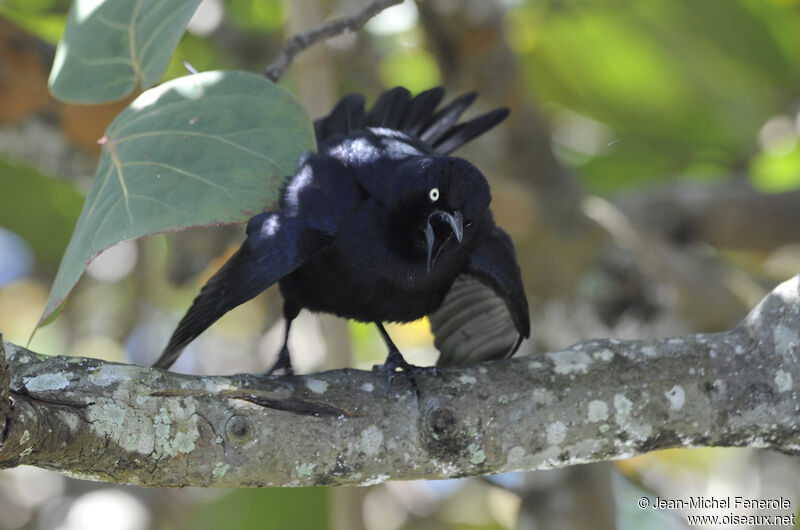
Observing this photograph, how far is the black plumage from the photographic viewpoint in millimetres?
2578

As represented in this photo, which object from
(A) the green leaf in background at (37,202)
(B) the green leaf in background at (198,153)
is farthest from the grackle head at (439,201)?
(A) the green leaf in background at (37,202)

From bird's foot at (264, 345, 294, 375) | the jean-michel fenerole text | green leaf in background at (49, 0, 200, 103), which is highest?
green leaf in background at (49, 0, 200, 103)

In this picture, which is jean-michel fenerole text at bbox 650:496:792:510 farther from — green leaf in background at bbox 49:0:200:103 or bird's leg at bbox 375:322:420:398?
green leaf in background at bbox 49:0:200:103

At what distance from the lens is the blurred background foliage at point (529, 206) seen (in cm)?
438

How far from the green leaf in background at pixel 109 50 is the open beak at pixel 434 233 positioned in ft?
2.89

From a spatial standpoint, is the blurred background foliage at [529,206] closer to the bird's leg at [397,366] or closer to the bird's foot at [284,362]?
the bird's foot at [284,362]

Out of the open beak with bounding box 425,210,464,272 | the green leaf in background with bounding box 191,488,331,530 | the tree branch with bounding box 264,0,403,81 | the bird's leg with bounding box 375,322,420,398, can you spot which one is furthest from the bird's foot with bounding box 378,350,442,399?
the green leaf in background with bounding box 191,488,331,530

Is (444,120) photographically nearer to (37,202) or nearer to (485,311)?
(485,311)

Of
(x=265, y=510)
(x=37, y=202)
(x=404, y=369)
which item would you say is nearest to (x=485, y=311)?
(x=404, y=369)

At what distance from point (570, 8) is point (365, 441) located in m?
3.64

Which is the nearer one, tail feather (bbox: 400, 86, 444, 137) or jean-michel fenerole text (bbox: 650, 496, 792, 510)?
jean-michel fenerole text (bbox: 650, 496, 792, 510)

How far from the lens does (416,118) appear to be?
3432 mm

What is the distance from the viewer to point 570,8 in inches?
200

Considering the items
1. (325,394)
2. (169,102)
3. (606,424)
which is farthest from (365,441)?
(169,102)
